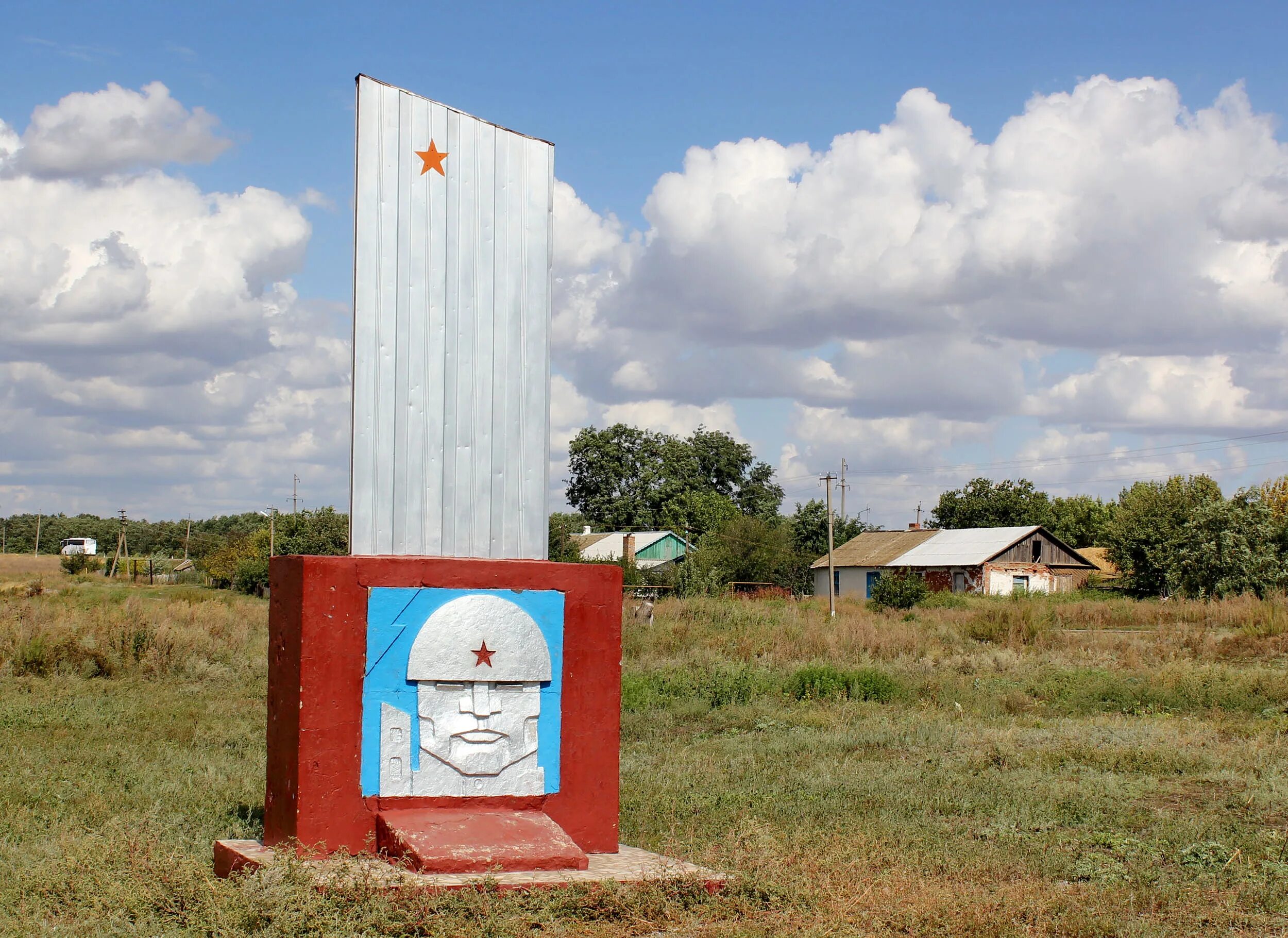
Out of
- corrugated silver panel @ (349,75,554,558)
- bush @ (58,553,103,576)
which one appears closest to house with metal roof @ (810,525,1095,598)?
bush @ (58,553,103,576)

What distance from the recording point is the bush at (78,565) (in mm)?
59000

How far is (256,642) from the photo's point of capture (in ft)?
66.1

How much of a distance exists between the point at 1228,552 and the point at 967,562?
11.9 metres

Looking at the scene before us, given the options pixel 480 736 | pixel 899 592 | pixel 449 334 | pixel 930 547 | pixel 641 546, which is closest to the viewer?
pixel 480 736

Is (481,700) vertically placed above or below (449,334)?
below

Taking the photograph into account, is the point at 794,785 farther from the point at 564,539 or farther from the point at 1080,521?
the point at 1080,521

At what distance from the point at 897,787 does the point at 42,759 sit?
7339 millimetres

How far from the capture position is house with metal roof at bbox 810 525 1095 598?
4831cm

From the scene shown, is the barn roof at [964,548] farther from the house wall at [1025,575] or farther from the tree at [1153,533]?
the tree at [1153,533]

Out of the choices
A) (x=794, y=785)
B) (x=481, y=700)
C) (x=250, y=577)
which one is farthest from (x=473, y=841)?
(x=250, y=577)

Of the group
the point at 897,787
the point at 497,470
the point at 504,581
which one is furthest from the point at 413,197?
the point at 897,787

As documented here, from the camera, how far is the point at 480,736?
5.71m

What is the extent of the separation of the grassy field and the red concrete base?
370 mm

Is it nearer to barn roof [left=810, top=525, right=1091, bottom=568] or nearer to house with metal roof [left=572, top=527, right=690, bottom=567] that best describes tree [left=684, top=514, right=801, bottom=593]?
barn roof [left=810, top=525, right=1091, bottom=568]
